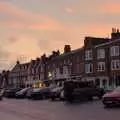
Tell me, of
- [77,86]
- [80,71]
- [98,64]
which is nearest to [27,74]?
[80,71]

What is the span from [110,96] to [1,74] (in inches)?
5710

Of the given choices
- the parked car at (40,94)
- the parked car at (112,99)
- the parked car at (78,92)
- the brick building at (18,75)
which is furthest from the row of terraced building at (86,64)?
the parked car at (112,99)

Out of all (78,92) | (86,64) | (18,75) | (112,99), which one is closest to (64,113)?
(112,99)

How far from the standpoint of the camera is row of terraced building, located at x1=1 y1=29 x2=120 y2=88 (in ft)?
290

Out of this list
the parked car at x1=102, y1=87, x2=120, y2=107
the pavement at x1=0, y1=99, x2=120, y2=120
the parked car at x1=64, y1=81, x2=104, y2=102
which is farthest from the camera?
the parked car at x1=64, y1=81, x2=104, y2=102

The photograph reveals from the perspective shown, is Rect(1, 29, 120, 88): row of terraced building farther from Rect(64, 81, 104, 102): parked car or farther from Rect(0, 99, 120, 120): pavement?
Rect(0, 99, 120, 120): pavement

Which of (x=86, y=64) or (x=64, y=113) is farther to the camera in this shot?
(x=86, y=64)

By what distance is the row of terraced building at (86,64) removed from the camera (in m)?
88.5

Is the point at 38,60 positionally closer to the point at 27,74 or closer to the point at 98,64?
the point at 27,74

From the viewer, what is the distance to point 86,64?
98.2m

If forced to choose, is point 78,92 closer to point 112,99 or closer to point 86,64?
point 112,99

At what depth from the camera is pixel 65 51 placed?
116m

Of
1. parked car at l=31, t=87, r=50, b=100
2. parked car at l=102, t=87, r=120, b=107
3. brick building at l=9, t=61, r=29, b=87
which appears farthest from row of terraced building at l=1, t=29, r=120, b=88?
parked car at l=102, t=87, r=120, b=107

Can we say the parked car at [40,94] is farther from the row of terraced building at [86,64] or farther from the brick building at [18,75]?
the brick building at [18,75]
